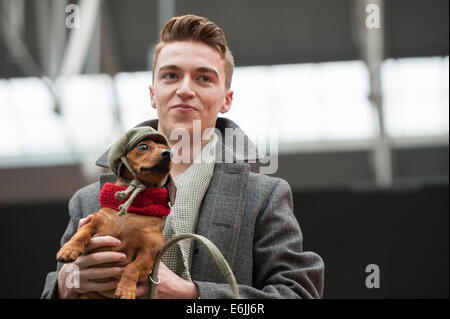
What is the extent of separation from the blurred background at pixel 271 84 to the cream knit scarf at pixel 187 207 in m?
6.76

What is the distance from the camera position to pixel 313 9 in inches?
422

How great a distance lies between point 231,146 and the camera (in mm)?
1979

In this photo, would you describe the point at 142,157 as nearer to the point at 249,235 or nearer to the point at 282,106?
the point at 249,235

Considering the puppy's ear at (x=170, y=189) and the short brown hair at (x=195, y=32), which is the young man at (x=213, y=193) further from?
the puppy's ear at (x=170, y=189)

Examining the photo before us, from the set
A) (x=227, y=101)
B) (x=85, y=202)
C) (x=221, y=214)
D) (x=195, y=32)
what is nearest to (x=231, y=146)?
(x=227, y=101)

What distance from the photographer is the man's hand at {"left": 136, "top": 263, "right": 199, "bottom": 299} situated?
1417 millimetres

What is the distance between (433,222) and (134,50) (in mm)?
6103

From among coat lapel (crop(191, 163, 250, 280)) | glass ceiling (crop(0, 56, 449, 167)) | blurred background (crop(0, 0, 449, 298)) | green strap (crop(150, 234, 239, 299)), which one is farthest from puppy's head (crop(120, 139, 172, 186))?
glass ceiling (crop(0, 56, 449, 167))

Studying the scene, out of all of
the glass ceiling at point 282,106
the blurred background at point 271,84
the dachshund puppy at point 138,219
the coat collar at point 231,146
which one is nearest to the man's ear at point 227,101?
the coat collar at point 231,146

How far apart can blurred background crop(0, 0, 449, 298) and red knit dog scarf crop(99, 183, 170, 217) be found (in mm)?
7222

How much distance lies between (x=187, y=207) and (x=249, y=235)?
220mm

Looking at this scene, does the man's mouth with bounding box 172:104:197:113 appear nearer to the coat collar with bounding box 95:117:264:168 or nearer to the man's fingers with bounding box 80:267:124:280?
the coat collar with bounding box 95:117:264:168
